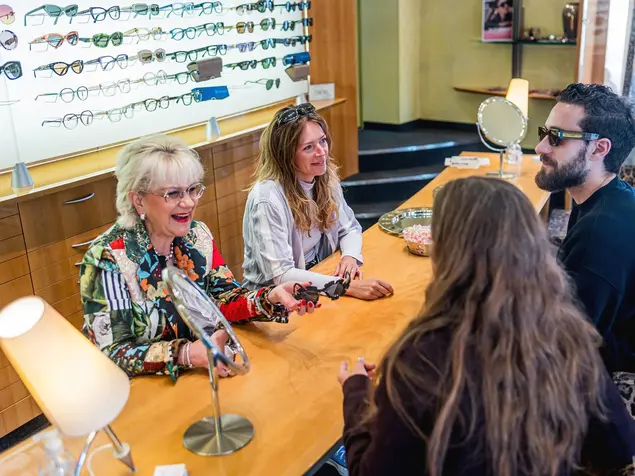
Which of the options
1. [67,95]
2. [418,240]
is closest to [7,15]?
[67,95]

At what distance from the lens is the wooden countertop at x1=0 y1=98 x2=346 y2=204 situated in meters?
3.05

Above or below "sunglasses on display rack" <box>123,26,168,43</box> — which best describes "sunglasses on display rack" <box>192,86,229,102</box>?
below

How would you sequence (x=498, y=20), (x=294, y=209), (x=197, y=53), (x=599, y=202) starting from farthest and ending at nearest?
1. (x=498, y=20)
2. (x=197, y=53)
3. (x=294, y=209)
4. (x=599, y=202)

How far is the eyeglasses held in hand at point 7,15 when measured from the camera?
3197 mm

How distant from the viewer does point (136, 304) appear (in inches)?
76.6

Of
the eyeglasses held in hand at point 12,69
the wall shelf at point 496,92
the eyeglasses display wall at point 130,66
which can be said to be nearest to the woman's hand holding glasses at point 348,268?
the eyeglasses display wall at point 130,66

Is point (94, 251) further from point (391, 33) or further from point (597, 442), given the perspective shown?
point (391, 33)

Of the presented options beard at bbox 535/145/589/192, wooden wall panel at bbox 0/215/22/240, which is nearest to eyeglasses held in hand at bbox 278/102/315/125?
beard at bbox 535/145/589/192

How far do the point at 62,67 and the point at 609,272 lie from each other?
290 cm

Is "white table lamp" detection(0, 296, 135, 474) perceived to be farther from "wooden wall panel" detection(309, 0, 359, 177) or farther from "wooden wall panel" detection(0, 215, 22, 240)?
"wooden wall panel" detection(309, 0, 359, 177)

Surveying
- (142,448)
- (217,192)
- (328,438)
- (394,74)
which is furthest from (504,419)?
(394,74)

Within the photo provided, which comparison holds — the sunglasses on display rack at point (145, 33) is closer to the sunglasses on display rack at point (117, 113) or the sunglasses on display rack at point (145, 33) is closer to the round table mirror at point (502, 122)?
the sunglasses on display rack at point (117, 113)

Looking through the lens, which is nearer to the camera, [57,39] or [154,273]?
[154,273]

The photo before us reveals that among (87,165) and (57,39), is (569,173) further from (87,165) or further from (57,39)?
(57,39)
